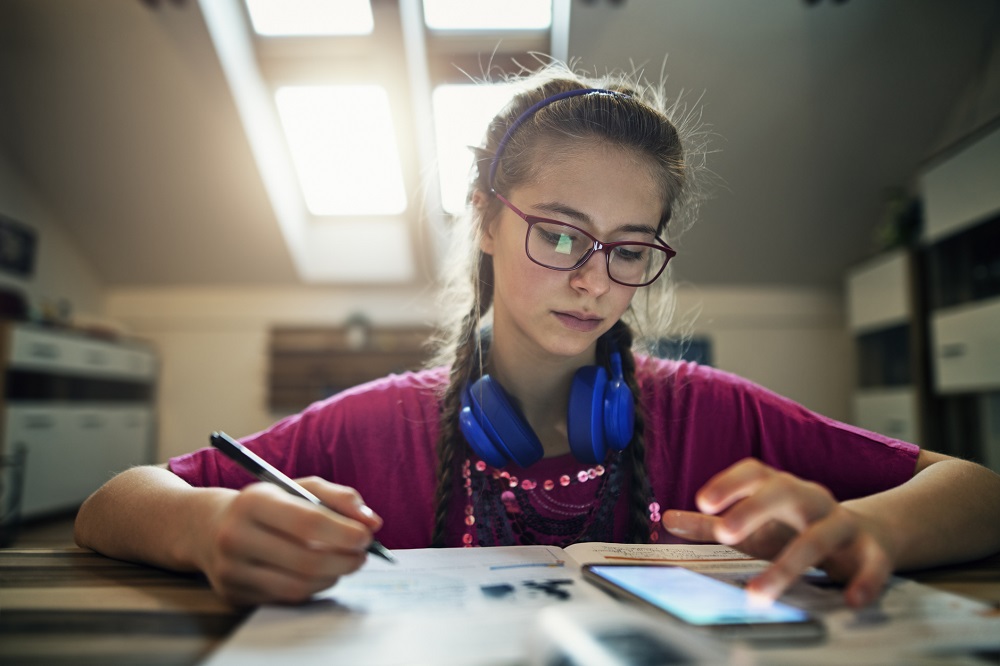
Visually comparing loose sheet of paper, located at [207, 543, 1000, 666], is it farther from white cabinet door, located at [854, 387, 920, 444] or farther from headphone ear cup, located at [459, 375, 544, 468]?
white cabinet door, located at [854, 387, 920, 444]

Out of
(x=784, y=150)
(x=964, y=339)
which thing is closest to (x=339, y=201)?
(x=784, y=150)

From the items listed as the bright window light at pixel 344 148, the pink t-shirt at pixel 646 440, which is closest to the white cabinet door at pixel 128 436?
the bright window light at pixel 344 148

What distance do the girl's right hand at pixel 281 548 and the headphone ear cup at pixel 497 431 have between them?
376 millimetres

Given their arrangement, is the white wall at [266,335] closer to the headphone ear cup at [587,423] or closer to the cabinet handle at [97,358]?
the cabinet handle at [97,358]

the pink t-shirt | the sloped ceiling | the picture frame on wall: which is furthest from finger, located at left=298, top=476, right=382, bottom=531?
the picture frame on wall

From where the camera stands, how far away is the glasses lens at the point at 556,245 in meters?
0.89

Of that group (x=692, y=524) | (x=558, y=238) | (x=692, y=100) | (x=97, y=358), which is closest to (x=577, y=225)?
(x=558, y=238)

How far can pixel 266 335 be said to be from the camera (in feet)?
15.7

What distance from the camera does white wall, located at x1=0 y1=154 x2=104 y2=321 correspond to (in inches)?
153

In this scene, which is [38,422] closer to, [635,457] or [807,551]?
[635,457]

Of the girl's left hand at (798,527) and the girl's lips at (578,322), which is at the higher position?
the girl's lips at (578,322)

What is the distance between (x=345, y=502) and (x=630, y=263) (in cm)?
55

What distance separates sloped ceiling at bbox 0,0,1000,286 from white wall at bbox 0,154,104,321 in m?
0.09

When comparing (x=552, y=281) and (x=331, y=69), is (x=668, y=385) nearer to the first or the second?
(x=552, y=281)
